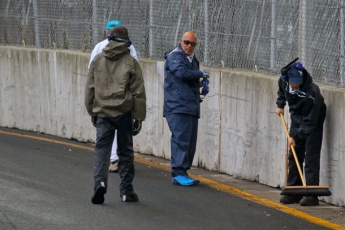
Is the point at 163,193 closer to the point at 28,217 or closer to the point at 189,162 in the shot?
the point at 189,162

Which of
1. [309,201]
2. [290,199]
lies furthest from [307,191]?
[290,199]

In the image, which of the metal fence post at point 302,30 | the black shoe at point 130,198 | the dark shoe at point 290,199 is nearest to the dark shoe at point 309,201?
the dark shoe at point 290,199

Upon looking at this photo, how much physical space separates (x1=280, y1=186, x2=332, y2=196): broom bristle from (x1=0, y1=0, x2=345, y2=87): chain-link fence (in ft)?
4.52

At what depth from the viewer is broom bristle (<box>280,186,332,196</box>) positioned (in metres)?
9.29

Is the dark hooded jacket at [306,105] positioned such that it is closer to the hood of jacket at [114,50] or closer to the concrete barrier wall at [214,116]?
the concrete barrier wall at [214,116]

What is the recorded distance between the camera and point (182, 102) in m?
11.2

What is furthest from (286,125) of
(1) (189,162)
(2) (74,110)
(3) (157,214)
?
(2) (74,110)

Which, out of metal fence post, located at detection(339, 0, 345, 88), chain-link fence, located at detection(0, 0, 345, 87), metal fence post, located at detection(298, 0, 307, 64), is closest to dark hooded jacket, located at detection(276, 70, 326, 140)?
metal fence post, located at detection(339, 0, 345, 88)

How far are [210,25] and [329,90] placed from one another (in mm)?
3359

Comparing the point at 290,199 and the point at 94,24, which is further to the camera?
the point at 94,24

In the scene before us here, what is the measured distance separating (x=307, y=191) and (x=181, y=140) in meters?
2.29

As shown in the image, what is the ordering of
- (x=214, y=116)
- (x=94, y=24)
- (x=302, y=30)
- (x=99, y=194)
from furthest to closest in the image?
(x=94, y=24) → (x=214, y=116) → (x=302, y=30) → (x=99, y=194)

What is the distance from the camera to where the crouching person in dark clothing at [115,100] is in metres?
9.61

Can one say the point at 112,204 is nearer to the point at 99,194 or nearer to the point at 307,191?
the point at 99,194
